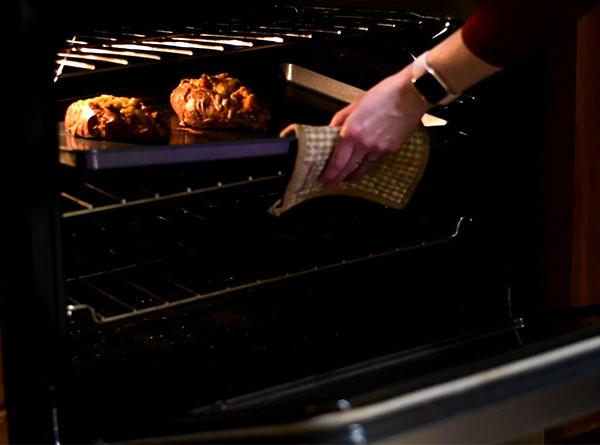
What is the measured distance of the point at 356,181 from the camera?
4.74ft

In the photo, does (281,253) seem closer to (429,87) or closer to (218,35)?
(218,35)

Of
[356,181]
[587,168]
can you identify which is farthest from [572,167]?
[356,181]

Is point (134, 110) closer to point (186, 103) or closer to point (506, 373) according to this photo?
point (186, 103)

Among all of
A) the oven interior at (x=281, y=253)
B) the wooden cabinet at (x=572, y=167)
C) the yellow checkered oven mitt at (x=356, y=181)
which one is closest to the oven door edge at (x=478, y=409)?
the oven interior at (x=281, y=253)

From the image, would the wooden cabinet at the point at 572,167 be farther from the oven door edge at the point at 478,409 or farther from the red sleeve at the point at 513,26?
the oven door edge at the point at 478,409

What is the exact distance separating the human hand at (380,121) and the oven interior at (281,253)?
10 cm

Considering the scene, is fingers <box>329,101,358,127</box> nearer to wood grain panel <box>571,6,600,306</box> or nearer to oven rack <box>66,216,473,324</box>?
oven rack <box>66,216,473,324</box>

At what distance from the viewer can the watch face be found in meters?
1.34

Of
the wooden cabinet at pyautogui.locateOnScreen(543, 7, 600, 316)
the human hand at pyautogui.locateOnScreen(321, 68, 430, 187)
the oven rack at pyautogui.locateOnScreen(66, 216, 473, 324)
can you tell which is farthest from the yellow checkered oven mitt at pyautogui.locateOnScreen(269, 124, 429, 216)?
the wooden cabinet at pyautogui.locateOnScreen(543, 7, 600, 316)

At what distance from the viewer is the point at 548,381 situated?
1.17 m

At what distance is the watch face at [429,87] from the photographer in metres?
1.34

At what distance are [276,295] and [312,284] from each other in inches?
2.3

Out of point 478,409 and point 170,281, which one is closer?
point 478,409

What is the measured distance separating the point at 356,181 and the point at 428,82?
0.17 metres
